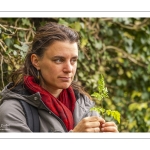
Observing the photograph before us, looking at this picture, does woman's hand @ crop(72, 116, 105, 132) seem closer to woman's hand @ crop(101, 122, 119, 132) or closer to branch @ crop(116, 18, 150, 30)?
woman's hand @ crop(101, 122, 119, 132)

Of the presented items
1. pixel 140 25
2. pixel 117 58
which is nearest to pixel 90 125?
pixel 140 25

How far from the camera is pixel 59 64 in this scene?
5.40 feet

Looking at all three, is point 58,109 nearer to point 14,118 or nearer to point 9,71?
point 14,118

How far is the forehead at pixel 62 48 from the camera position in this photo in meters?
1.63

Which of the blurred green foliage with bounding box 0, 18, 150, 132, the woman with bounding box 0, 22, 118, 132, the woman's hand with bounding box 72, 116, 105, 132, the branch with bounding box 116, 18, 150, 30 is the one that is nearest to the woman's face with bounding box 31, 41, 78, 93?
the woman with bounding box 0, 22, 118, 132

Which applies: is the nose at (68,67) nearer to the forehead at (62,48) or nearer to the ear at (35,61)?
the forehead at (62,48)

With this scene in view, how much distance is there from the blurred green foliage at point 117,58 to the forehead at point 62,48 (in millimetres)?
839

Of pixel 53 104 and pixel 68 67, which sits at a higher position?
pixel 68 67

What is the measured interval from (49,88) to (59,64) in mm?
139

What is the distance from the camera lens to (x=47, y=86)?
173cm

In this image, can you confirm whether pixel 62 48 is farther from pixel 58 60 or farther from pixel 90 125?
pixel 90 125

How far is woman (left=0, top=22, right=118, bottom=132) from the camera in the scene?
5.21 feet

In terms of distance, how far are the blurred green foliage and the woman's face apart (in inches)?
32.6

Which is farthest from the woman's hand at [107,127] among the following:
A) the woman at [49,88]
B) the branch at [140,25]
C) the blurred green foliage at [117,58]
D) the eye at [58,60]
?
the branch at [140,25]
